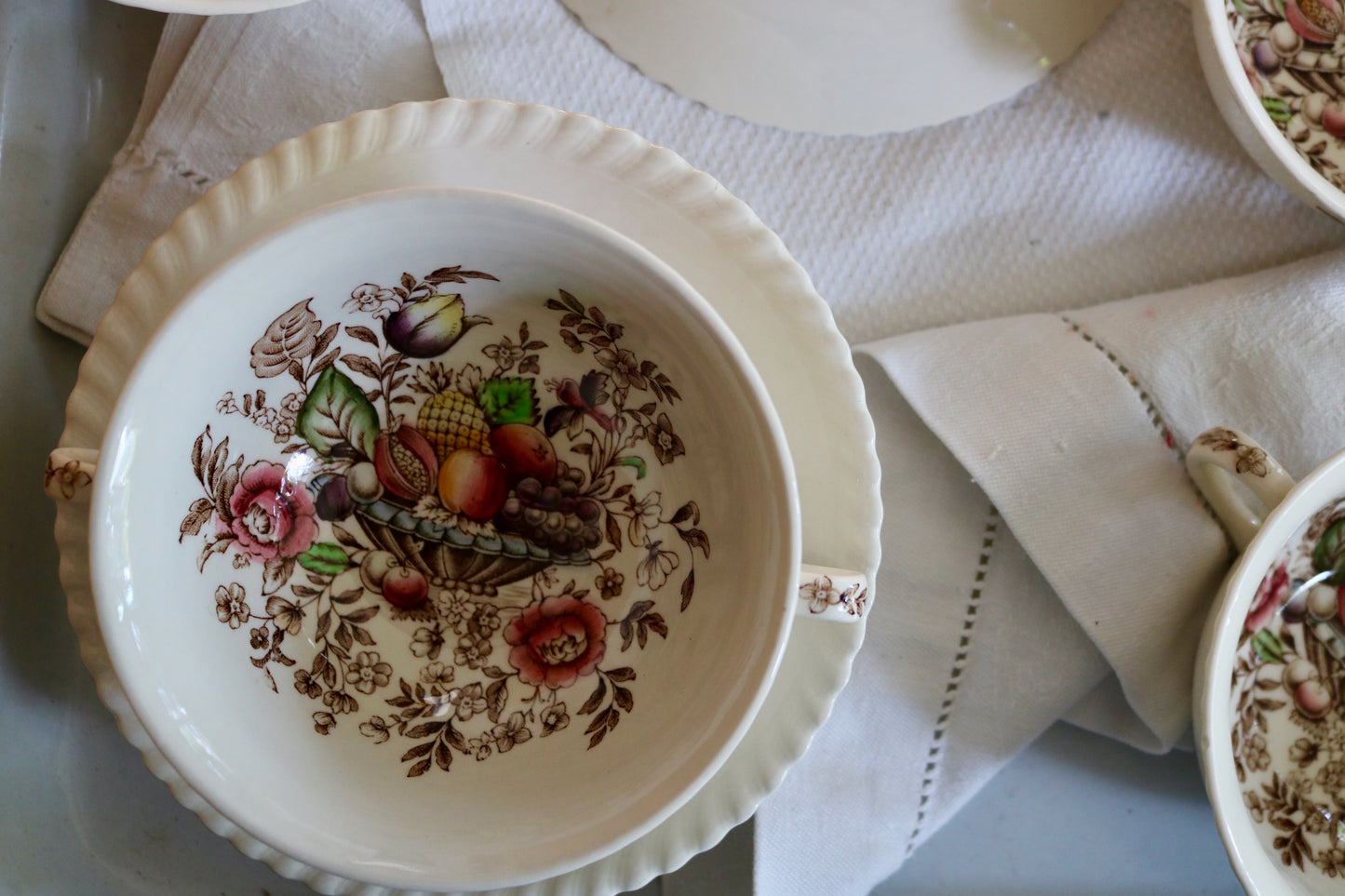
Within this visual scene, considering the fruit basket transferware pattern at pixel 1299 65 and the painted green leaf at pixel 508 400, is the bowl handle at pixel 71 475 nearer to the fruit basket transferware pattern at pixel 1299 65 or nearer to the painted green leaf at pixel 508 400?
the painted green leaf at pixel 508 400

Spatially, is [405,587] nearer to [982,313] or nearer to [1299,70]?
[982,313]

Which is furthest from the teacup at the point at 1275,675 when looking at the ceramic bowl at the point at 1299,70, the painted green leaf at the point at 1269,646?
the ceramic bowl at the point at 1299,70

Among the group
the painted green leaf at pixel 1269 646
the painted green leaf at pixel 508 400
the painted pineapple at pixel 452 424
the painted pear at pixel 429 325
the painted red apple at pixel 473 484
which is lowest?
the painted red apple at pixel 473 484

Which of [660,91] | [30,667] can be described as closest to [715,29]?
[660,91]

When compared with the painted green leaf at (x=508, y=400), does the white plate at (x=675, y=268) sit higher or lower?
higher

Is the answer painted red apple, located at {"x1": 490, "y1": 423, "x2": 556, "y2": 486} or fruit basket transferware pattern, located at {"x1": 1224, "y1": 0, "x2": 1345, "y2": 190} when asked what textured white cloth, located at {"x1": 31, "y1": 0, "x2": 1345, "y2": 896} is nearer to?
fruit basket transferware pattern, located at {"x1": 1224, "y1": 0, "x2": 1345, "y2": 190}

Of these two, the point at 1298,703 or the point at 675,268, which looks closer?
the point at 675,268

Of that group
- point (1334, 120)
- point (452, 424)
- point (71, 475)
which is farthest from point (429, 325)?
point (1334, 120)

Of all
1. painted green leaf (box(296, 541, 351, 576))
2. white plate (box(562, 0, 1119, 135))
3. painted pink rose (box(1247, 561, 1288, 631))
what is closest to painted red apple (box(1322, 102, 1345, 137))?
white plate (box(562, 0, 1119, 135))
